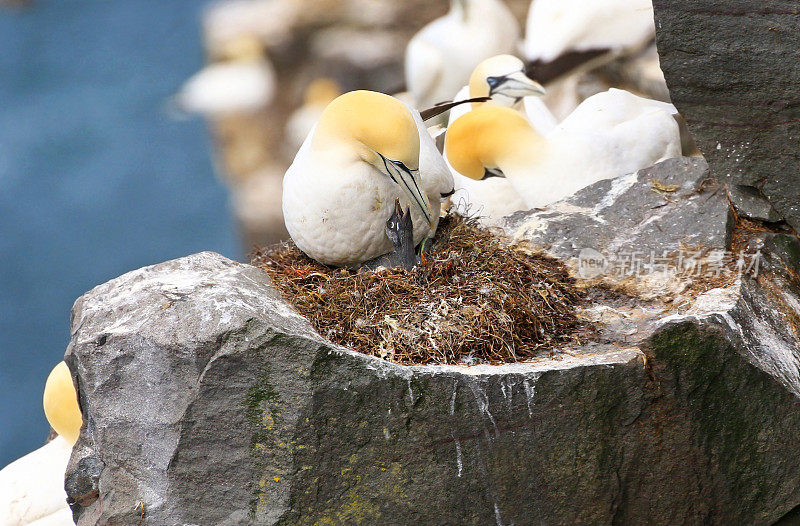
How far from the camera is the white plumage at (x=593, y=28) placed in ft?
22.6

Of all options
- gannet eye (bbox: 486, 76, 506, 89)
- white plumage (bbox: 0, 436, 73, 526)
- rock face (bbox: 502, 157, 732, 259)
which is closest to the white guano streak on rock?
rock face (bbox: 502, 157, 732, 259)

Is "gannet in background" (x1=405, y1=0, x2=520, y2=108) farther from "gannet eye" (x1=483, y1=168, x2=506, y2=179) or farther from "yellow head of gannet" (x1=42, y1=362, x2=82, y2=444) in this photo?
"yellow head of gannet" (x1=42, y1=362, x2=82, y2=444)

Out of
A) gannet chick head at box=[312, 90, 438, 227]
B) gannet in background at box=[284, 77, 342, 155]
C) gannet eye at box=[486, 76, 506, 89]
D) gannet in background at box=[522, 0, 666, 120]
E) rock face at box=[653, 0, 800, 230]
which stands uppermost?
gannet chick head at box=[312, 90, 438, 227]

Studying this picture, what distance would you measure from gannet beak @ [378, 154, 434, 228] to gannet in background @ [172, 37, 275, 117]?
7.65m

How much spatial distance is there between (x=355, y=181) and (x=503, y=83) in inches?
111

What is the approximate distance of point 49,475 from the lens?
4145 mm

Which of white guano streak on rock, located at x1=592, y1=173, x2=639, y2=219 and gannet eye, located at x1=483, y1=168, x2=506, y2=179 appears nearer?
white guano streak on rock, located at x1=592, y1=173, x2=639, y2=219

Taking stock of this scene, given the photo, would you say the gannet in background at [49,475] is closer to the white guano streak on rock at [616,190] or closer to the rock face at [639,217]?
the rock face at [639,217]

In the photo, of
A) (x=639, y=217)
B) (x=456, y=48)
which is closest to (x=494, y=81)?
(x=456, y=48)

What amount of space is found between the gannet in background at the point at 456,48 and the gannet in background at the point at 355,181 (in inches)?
169

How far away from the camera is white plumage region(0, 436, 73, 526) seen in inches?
159

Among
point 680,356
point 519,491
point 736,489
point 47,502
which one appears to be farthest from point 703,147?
point 47,502

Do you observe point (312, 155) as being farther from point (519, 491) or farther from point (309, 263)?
point (519, 491)

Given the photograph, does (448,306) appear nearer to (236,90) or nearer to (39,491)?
(39,491)
